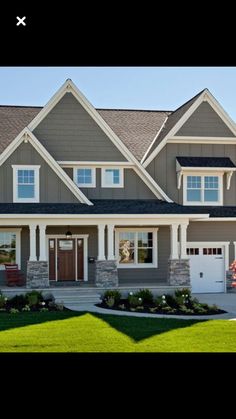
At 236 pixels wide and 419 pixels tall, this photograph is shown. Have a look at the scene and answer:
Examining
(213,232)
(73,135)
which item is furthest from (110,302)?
(73,135)

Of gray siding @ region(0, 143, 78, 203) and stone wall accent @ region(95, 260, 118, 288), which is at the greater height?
gray siding @ region(0, 143, 78, 203)

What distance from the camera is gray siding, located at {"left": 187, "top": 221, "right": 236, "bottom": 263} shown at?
22422 millimetres

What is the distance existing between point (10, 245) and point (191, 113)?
30.7 feet

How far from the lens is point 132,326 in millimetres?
12844

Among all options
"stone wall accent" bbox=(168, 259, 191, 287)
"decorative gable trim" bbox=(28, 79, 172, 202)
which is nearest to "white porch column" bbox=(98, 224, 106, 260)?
"stone wall accent" bbox=(168, 259, 191, 287)

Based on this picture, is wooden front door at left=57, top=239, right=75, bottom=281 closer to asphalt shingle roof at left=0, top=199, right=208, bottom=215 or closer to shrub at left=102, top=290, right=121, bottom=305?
asphalt shingle roof at left=0, top=199, right=208, bottom=215

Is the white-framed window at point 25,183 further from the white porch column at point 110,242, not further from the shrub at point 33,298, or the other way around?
the shrub at point 33,298

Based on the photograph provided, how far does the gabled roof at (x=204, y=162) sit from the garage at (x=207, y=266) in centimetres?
326

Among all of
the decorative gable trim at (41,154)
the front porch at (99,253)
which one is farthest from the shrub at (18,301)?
the decorative gable trim at (41,154)

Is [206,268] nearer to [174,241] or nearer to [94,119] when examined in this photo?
[174,241]

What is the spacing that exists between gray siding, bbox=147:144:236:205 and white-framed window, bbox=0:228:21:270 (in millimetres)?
6196

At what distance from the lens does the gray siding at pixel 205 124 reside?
2308cm
